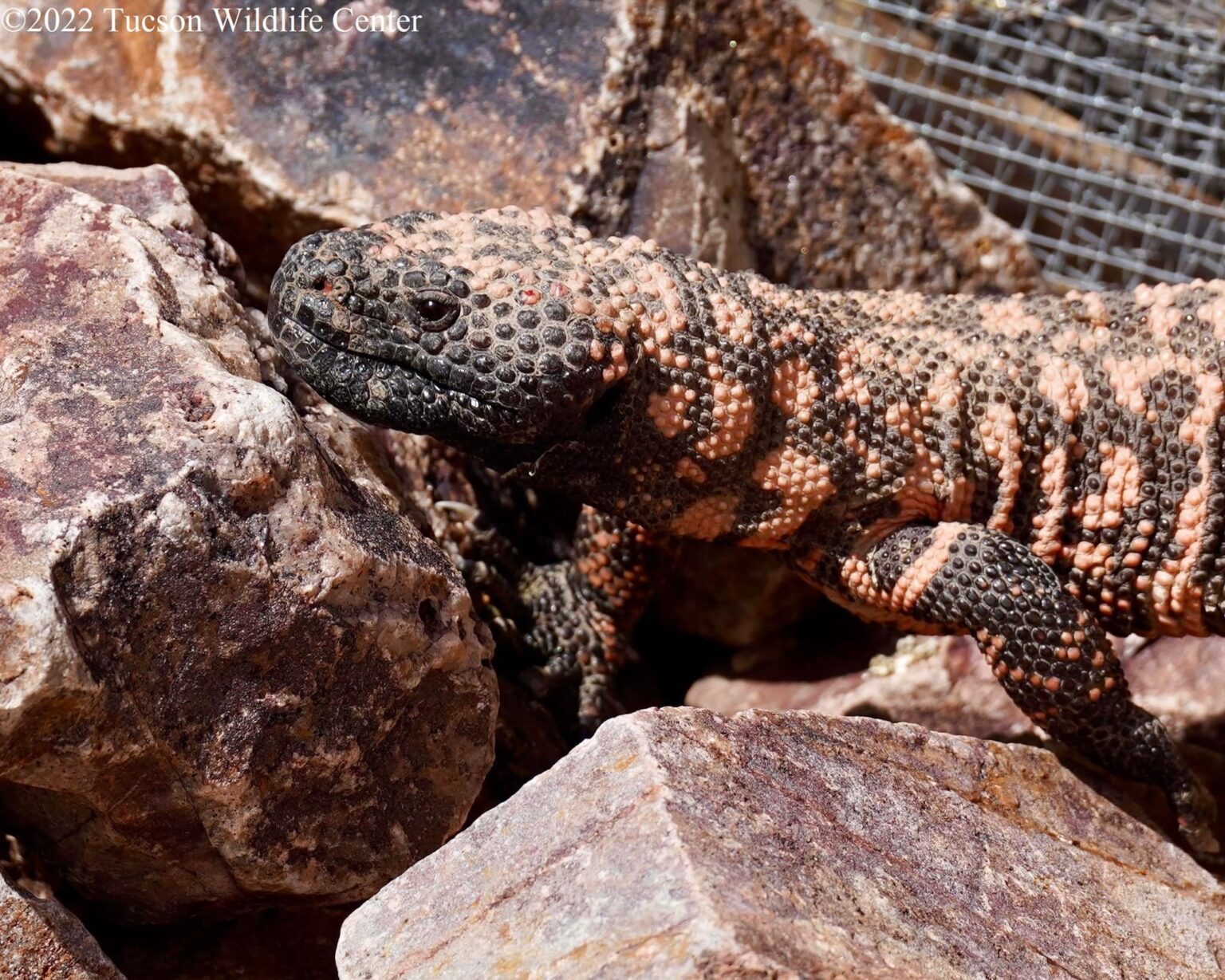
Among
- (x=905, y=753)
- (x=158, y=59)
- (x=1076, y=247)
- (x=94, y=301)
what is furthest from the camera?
(x=1076, y=247)

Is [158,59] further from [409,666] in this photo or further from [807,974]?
[807,974]

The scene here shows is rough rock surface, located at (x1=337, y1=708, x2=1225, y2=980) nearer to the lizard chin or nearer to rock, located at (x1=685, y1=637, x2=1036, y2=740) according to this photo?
the lizard chin

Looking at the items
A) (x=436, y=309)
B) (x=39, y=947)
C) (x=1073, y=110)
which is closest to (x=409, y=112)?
(x=436, y=309)

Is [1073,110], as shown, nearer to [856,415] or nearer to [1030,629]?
[856,415]

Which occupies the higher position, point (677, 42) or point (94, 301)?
point (677, 42)

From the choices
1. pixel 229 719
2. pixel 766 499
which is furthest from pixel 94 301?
pixel 766 499

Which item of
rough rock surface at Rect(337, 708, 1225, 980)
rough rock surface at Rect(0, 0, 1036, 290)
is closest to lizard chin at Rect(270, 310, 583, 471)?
rough rock surface at Rect(337, 708, 1225, 980)

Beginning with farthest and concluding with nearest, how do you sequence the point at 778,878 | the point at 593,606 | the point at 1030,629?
the point at 593,606, the point at 1030,629, the point at 778,878
